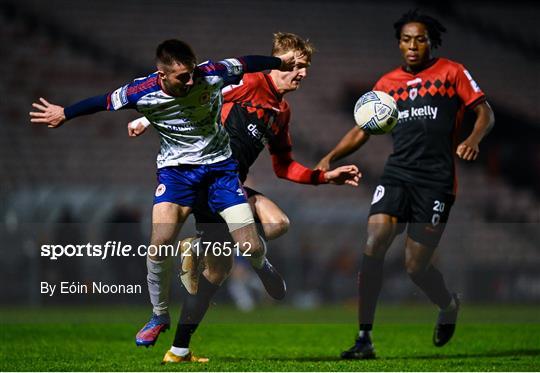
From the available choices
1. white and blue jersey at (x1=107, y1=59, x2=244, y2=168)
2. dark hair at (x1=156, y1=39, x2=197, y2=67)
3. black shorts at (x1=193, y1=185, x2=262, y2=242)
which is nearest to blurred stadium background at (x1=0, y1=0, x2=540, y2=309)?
black shorts at (x1=193, y1=185, x2=262, y2=242)

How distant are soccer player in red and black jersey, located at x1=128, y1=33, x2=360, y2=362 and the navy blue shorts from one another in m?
0.40

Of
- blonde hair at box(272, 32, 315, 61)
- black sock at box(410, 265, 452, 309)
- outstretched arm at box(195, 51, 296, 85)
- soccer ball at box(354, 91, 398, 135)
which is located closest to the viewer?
outstretched arm at box(195, 51, 296, 85)

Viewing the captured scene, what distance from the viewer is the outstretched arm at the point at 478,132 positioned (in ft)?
19.3

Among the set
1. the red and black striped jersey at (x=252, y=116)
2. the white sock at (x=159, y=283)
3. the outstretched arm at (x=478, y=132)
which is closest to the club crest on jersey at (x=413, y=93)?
the outstretched arm at (x=478, y=132)

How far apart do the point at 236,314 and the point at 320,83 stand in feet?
22.7

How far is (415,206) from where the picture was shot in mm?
6660

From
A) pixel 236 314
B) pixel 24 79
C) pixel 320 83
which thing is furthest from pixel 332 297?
pixel 24 79

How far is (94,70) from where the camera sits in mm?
15805

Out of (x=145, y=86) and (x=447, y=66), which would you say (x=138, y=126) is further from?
(x=447, y=66)

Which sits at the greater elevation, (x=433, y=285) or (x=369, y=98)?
(x=369, y=98)

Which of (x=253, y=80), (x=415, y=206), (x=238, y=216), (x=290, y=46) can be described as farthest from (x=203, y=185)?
(x=415, y=206)

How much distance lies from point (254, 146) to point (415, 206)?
48.6 inches

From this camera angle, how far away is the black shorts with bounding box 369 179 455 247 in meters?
6.57

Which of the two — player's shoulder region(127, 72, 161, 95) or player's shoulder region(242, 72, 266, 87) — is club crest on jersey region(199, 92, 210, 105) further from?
player's shoulder region(242, 72, 266, 87)
